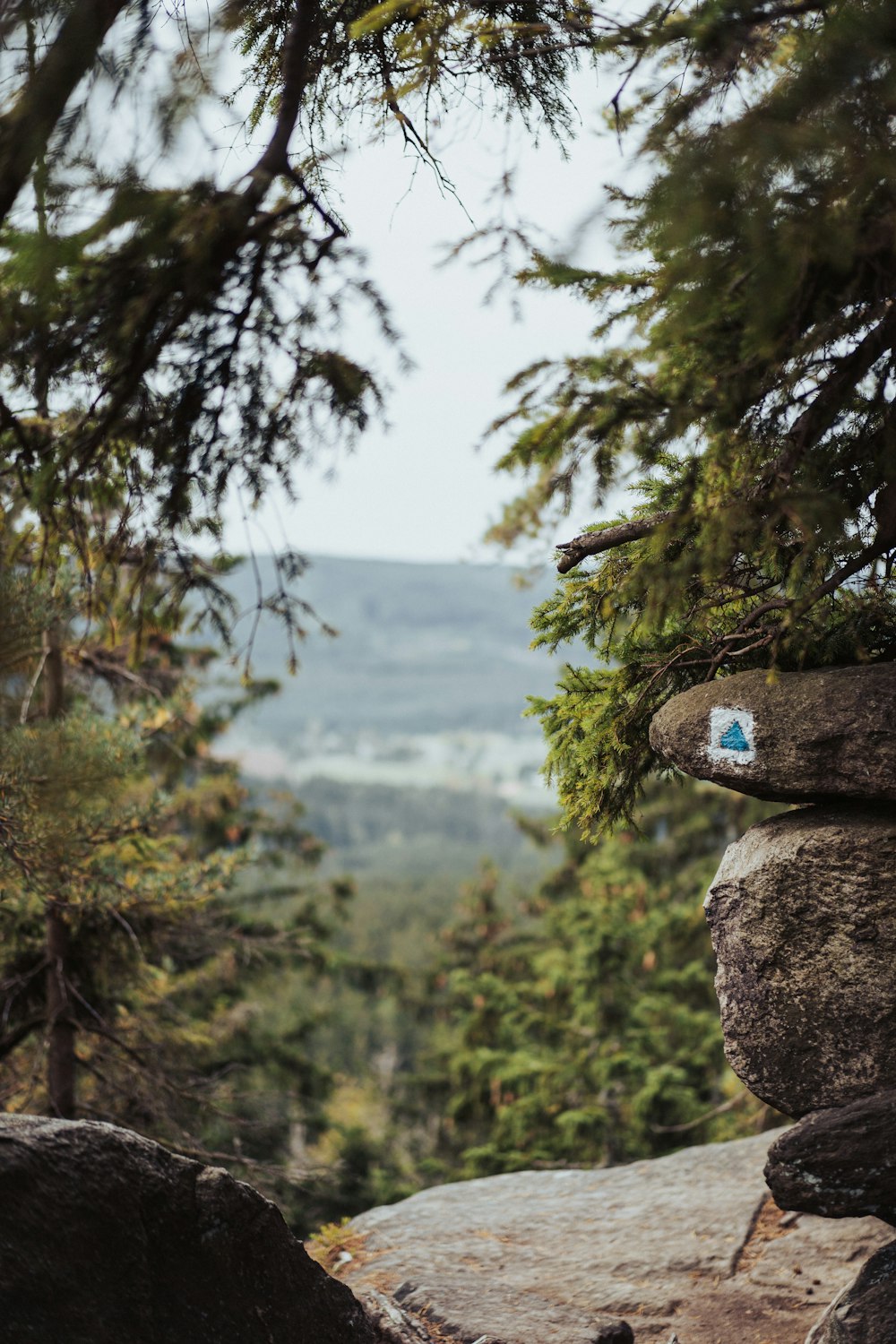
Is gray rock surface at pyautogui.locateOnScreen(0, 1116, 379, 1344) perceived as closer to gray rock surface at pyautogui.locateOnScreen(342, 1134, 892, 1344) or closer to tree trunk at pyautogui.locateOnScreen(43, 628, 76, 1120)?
gray rock surface at pyautogui.locateOnScreen(342, 1134, 892, 1344)

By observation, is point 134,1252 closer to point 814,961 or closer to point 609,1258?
point 814,961

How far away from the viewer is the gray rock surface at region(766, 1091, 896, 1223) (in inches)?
177

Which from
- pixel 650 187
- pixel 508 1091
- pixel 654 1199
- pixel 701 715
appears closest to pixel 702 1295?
pixel 654 1199

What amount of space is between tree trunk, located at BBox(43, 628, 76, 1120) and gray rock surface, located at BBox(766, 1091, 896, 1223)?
207 inches

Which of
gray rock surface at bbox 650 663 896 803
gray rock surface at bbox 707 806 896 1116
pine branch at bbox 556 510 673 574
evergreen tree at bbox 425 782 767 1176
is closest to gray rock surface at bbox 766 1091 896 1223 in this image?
gray rock surface at bbox 707 806 896 1116

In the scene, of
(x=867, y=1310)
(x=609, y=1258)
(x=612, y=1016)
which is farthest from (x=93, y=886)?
(x=612, y=1016)

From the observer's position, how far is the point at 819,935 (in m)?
4.77

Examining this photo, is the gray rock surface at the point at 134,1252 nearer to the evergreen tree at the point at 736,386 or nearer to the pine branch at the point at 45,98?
the evergreen tree at the point at 736,386

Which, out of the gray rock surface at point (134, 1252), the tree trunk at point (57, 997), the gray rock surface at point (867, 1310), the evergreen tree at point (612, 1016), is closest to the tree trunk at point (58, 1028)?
the tree trunk at point (57, 997)

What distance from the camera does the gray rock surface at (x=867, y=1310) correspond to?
4.67m

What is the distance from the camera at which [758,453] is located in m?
4.09

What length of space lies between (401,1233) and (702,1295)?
2004mm

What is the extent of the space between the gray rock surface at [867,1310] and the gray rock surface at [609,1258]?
81 cm

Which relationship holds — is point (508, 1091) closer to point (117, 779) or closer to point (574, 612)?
point (117, 779)
